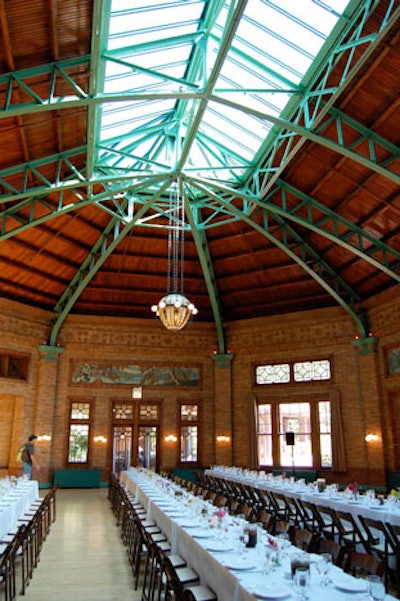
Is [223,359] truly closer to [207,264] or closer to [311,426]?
[207,264]

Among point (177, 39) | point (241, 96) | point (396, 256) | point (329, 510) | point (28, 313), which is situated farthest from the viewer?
point (28, 313)

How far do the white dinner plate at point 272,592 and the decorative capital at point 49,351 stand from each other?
1765 cm

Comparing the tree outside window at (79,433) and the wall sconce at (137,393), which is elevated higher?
the wall sconce at (137,393)

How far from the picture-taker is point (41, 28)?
9.45 meters

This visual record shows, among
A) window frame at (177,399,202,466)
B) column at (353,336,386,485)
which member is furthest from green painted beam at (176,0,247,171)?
window frame at (177,399,202,466)

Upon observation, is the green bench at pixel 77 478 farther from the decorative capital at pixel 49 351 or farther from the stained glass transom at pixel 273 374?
the stained glass transom at pixel 273 374

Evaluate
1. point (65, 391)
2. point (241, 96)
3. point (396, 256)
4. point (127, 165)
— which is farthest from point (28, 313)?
point (396, 256)

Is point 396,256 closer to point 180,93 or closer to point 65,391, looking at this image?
point 180,93

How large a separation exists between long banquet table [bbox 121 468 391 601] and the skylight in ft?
27.1

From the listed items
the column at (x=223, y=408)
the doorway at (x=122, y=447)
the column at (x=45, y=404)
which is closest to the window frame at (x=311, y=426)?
the column at (x=223, y=408)

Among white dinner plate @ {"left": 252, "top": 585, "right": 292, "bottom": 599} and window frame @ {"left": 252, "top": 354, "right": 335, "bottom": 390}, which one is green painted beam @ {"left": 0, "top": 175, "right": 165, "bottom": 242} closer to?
window frame @ {"left": 252, "top": 354, "right": 335, "bottom": 390}

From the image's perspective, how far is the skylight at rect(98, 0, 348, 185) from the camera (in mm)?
10430

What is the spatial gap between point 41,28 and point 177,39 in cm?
326

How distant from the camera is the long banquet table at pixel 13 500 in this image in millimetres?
8844
